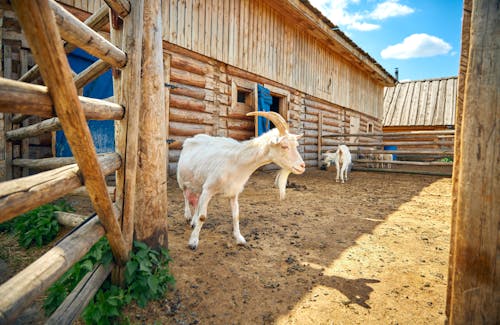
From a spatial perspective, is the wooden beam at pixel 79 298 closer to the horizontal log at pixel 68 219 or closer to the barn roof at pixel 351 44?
the horizontal log at pixel 68 219

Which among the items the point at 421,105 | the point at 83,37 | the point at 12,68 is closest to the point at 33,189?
the point at 83,37

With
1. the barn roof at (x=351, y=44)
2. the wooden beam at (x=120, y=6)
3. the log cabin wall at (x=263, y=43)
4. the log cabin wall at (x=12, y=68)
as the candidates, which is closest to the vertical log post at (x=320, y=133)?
the log cabin wall at (x=263, y=43)

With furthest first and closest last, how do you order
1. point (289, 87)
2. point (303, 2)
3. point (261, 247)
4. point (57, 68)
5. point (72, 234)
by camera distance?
point (289, 87) < point (303, 2) < point (261, 247) < point (72, 234) < point (57, 68)

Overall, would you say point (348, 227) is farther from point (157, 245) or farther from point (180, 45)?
point (180, 45)

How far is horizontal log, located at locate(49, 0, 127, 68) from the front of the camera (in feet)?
3.63

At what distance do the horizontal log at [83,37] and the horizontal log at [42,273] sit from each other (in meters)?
1.01

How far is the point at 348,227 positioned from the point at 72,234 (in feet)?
11.7

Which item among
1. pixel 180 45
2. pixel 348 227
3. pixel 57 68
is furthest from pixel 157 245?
pixel 180 45

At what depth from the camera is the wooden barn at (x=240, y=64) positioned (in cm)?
593

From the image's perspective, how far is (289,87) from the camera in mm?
9812

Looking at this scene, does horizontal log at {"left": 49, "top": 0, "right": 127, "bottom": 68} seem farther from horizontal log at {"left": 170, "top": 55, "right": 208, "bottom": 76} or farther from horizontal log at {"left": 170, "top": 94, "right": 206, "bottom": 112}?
horizontal log at {"left": 170, "top": 55, "right": 208, "bottom": 76}

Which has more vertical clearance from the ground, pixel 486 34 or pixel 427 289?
pixel 486 34

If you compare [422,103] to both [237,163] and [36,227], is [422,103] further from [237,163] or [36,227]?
[36,227]

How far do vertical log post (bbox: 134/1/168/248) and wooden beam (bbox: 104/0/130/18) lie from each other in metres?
0.25
